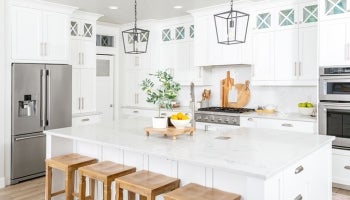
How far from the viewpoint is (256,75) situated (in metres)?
5.01

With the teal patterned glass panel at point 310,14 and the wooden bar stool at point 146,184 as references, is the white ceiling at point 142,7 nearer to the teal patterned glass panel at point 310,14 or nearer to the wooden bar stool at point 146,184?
the teal patterned glass panel at point 310,14

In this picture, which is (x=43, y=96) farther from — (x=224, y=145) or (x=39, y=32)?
(x=224, y=145)

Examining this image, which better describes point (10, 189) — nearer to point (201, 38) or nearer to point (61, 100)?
point (61, 100)

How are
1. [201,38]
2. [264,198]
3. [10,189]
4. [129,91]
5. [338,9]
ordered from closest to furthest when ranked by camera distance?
[264,198] < [338,9] < [10,189] < [201,38] < [129,91]

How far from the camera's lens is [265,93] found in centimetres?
526

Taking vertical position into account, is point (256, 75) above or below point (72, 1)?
below

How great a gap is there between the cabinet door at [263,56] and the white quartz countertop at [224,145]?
1.97 metres

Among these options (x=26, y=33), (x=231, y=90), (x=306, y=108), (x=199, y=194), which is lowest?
(x=199, y=194)

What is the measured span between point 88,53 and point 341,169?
4.46 meters

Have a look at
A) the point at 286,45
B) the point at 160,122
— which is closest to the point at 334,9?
the point at 286,45

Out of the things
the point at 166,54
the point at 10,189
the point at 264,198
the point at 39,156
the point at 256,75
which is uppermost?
the point at 166,54

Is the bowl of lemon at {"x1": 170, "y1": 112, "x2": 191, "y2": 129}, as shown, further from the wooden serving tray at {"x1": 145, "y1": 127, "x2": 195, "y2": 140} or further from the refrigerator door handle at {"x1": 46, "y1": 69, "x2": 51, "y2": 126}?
the refrigerator door handle at {"x1": 46, "y1": 69, "x2": 51, "y2": 126}

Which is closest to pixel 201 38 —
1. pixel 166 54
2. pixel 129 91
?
pixel 166 54

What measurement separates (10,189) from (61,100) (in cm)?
146
